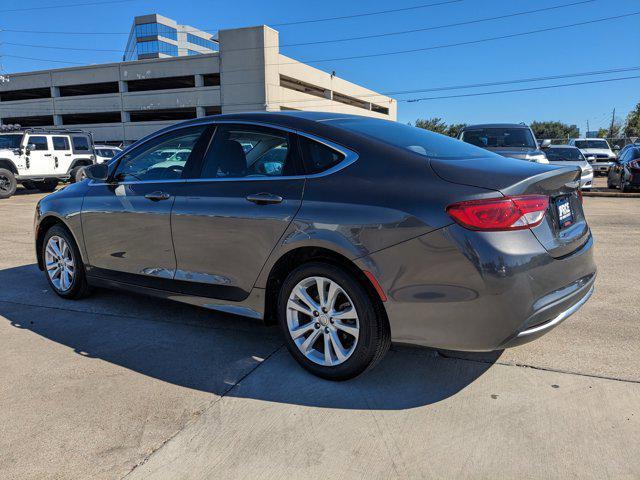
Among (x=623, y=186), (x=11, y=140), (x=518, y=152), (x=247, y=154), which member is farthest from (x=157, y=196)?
(x=11, y=140)

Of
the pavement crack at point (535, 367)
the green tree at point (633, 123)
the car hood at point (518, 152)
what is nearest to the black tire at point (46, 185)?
the car hood at point (518, 152)

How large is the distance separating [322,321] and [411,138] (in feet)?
4.53

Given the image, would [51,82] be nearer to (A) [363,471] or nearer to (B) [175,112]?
(B) [175,112]

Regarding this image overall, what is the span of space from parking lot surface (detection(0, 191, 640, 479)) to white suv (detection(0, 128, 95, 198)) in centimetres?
1445

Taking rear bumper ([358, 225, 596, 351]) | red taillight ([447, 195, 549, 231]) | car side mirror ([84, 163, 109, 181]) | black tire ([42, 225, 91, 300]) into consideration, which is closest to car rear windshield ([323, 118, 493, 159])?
red taillight ([447, 195, 549, 231])

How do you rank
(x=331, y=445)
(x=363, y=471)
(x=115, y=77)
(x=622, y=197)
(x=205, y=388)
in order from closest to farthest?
(x=363, y=471), (x=331, y=445), (x=205, y=388), (x=622, y=197), (x=115, y=77)

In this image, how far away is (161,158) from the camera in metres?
4.37

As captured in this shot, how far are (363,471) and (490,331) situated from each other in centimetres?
95

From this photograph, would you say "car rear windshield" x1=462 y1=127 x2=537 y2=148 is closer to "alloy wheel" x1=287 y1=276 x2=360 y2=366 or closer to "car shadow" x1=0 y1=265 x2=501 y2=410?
"car shadow" x1=0 y1=265 x2=501 y2=410

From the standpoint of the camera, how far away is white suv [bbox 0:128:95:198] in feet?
53.9

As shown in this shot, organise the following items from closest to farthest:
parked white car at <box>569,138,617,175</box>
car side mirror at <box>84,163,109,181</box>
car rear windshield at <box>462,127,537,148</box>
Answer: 1. car side mirror at <box>84,163,109,181</box>
2. car rear windshield at <box>462,127,537,148</box>
3. parked white car at <box>569,138,617,175</box>

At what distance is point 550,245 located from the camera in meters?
2.83

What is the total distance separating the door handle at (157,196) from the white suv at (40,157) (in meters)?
14.1

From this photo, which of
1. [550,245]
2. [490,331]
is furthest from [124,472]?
[550,245]
